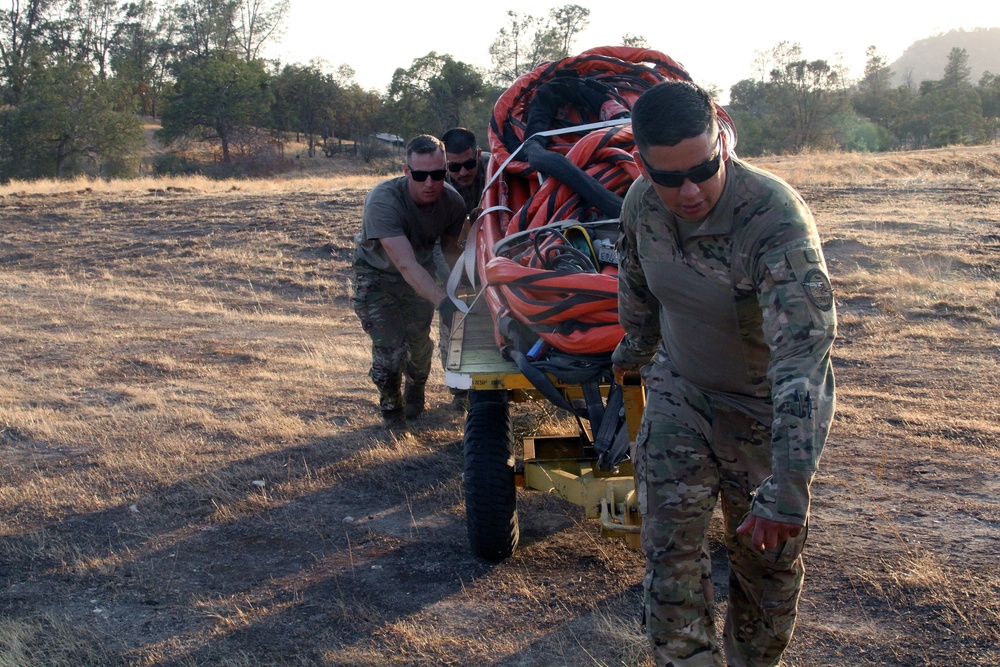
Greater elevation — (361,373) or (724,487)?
(724,487)

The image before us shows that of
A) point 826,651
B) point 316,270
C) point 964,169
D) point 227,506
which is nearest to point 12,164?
point 316,270

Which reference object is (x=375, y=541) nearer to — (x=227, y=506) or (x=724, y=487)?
(x=227, y=506)

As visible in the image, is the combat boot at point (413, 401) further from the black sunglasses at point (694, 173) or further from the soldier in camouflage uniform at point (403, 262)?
the black sunglasses at point (694, 173)

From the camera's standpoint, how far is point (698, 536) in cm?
286

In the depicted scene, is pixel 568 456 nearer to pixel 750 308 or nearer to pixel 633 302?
pixel 633 302

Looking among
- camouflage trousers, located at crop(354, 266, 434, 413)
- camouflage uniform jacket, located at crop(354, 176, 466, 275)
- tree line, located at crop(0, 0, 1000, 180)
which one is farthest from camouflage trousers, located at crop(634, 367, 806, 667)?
tree line, located at crop(0, 0, 1000, 180)

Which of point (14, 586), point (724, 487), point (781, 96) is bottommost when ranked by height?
point (14, 586)

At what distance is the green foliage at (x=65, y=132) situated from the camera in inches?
1302

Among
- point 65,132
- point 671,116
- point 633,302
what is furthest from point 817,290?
point 65,132

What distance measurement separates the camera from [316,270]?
12.5m

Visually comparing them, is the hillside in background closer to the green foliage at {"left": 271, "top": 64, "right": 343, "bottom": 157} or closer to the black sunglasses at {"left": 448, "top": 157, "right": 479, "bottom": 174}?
the green foliage at {"left": 271, "top": 64, "right": 343, "bottom": 157}

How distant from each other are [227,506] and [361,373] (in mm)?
2779

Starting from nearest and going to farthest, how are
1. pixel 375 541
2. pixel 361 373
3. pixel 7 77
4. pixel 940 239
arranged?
pixel 375 541
pixel 361 373
pixel 940 239
pixel 7 77

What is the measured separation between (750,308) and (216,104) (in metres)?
38.4
